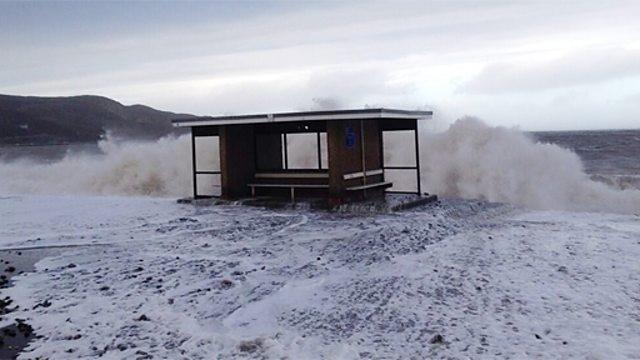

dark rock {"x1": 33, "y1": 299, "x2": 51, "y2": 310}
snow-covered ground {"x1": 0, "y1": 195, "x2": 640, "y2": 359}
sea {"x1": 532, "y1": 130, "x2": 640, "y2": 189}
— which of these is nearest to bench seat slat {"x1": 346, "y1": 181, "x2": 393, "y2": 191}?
snow-covered ground {"x1": 0, "y1": 195, "x2": 640, "y2": 359}

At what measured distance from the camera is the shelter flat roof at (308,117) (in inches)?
656

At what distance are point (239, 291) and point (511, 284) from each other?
3.82 meters

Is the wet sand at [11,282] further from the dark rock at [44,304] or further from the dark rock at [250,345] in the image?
the dark rock at [250,345]

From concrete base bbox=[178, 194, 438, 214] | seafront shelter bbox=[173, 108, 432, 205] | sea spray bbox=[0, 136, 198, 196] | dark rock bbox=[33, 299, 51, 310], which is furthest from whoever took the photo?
sea spray bbox=[0, 136, 198, 196]

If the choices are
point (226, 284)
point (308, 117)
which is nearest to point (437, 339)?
point (226, 284)

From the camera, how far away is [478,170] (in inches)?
910

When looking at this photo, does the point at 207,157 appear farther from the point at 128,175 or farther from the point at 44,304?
the point at 44,304

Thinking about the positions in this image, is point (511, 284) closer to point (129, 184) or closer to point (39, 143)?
point (129, 184)

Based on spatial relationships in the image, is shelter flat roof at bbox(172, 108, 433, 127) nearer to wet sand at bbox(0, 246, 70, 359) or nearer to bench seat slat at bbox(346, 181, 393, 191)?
bench seat slat at bbox(346, 181, 393, 191)

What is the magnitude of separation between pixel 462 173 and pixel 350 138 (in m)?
7.64

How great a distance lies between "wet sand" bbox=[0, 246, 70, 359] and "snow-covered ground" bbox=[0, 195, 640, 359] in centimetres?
16

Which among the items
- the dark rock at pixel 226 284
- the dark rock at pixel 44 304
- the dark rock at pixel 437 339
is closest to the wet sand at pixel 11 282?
the dark rock at pixel 44 304

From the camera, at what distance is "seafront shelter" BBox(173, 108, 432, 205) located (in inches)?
679

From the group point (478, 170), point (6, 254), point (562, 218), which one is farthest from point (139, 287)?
point (478, 170)
